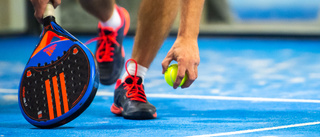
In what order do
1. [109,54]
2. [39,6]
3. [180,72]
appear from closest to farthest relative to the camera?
[180,72] → [39,6] → [109,54]

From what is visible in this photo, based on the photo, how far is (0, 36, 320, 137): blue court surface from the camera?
6.93 ft

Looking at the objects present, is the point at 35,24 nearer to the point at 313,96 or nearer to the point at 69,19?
the point at 69,19

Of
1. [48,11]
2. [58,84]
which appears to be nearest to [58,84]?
[58,84]

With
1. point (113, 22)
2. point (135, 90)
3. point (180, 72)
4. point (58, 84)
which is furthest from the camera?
point (113, 22)

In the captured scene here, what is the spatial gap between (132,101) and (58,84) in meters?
0.39

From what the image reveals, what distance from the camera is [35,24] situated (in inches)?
320

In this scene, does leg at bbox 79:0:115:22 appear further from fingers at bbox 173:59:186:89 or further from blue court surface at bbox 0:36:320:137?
fingers at bbox 173:59:186:89

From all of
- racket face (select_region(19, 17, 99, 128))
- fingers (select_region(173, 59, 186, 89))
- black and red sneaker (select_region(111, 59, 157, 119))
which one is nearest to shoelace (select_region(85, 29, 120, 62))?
black and red sneaker (select_region(111, 59, 157, 119))

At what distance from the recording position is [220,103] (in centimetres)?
275

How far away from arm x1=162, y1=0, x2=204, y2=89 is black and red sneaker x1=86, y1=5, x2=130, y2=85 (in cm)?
92

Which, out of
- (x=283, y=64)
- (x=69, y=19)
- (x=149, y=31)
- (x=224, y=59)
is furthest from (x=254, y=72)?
(x=69, y=19)

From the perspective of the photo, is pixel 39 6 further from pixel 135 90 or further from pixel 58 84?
pixel 135 90

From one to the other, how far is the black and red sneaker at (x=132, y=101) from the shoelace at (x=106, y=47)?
0.44m

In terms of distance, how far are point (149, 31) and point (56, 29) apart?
0.42m
